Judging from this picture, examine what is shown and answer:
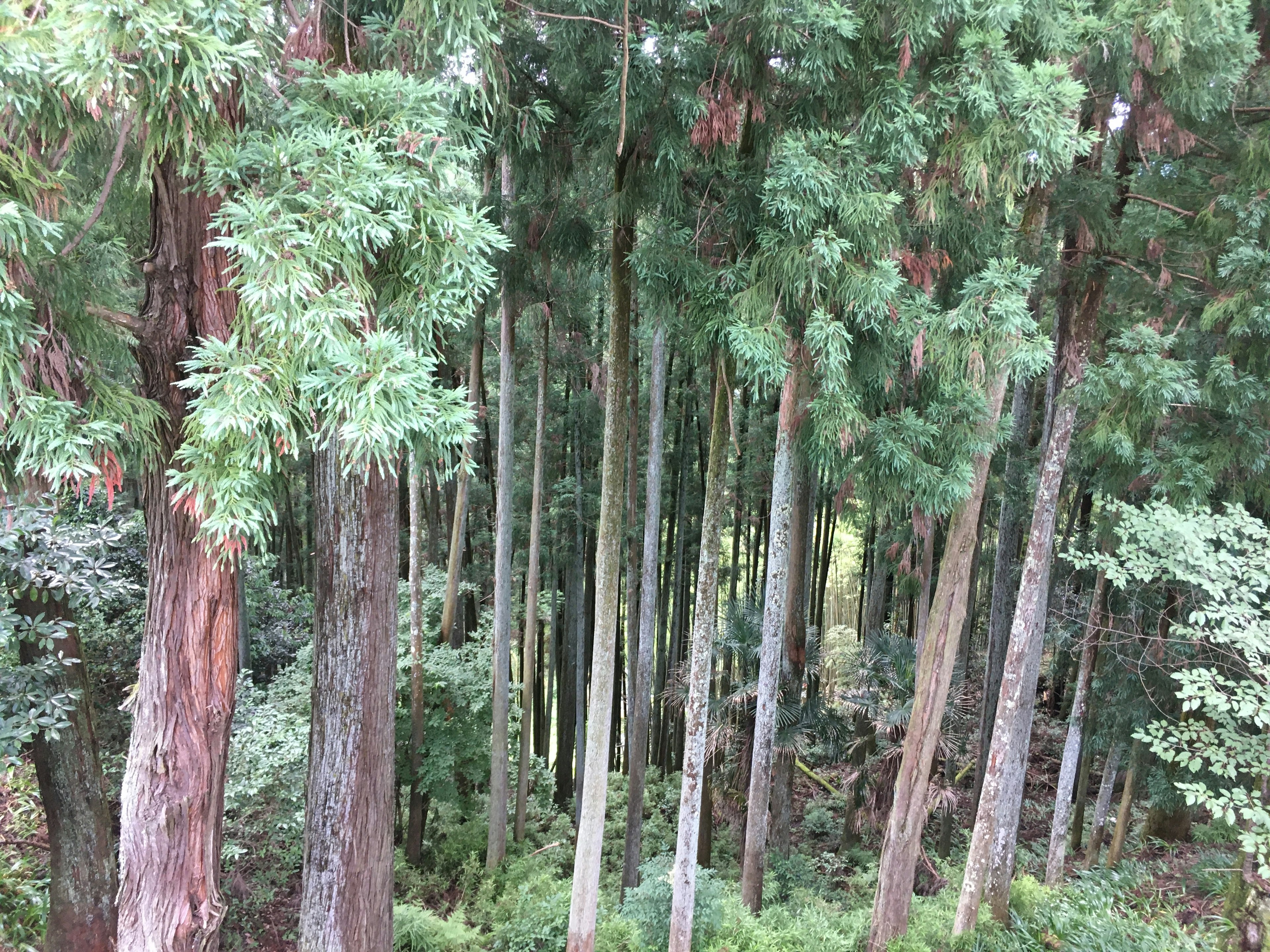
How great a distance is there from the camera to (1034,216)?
557cm

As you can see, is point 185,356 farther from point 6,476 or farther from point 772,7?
point 772,7

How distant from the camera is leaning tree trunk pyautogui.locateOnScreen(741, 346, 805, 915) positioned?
20.5 feet

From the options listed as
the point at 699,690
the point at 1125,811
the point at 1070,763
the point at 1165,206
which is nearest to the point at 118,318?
the point at 699,690

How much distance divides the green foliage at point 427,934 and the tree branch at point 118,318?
5.40 meters

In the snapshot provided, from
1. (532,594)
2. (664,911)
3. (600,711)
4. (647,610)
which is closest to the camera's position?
(600,711)

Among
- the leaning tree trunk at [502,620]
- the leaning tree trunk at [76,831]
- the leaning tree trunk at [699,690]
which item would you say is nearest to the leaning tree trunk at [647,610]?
the leaning tree trunk at [502,620]

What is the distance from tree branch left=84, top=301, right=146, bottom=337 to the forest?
3 cm

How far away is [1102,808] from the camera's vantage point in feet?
32.2

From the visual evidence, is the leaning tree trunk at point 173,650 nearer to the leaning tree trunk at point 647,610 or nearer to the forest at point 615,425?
the forest at point 615,425

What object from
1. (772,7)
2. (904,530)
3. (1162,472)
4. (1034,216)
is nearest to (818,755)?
(904,530)

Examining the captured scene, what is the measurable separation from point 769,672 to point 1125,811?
6.39 metres

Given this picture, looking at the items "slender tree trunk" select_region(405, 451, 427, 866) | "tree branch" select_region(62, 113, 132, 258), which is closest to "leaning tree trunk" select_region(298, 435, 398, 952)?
"tree branch" select_region(62, 113, 132, 258)

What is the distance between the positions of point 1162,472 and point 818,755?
31.7 feet

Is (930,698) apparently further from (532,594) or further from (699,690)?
(532,594)
